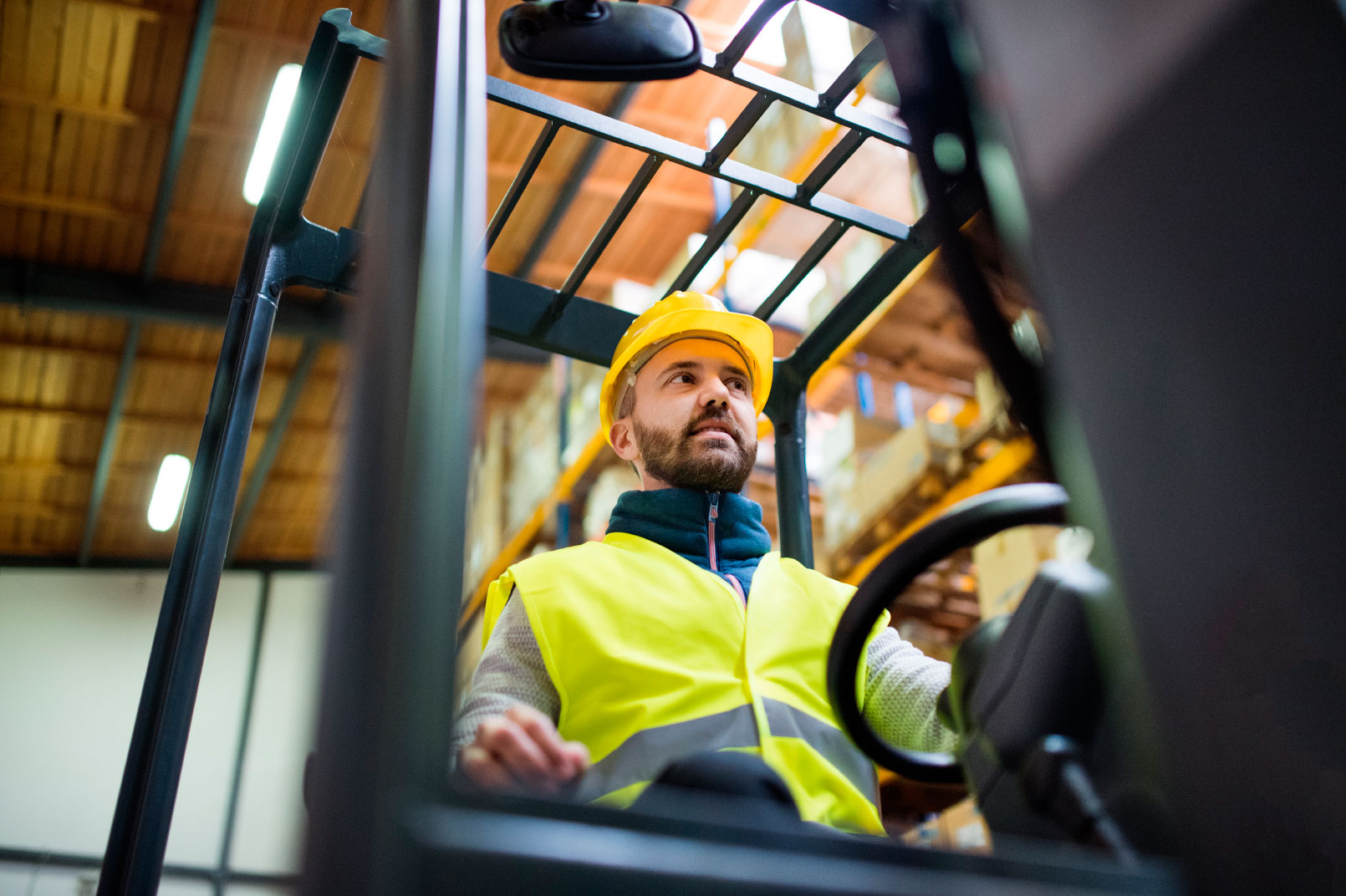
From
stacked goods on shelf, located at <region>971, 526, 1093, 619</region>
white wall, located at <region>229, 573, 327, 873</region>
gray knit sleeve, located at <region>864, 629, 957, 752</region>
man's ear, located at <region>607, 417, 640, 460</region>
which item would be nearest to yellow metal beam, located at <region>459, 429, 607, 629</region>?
white wall, located at <region>229, 573, 327, 873</region>

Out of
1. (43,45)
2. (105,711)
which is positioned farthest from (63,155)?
(105,711)

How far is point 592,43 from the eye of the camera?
1.00 meters

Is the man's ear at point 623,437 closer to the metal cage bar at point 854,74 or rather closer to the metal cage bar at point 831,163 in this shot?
the metal cage bar at point 831,163

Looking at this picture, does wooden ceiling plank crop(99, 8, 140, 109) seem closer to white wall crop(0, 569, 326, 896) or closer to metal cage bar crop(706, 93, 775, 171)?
white wall crop(0, 569, 326, 896)

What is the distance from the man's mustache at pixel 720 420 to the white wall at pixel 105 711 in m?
9.20

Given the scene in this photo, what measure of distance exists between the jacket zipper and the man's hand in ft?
3.02

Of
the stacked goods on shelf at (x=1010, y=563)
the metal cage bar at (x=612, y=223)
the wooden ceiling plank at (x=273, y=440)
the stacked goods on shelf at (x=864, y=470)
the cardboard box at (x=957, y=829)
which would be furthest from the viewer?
the wooden ceiling plank at (x=273, y=440)

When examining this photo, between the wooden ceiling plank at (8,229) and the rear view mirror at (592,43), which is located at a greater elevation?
the wooden ceiling plank at (8,229)

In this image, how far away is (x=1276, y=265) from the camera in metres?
0.80

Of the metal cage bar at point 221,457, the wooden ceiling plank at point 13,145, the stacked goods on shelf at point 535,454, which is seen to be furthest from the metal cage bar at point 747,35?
the wooden ceiling plank at point 13,145

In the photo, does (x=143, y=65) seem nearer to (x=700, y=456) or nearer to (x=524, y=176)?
(x=524, y=176)

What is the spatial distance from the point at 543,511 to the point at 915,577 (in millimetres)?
6592

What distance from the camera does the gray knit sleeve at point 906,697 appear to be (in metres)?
1.72

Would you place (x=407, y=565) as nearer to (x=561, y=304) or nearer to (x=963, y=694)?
(x=963, y=694)
